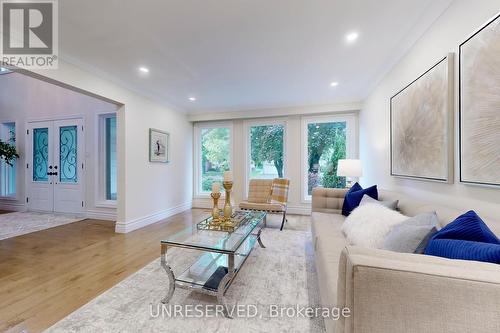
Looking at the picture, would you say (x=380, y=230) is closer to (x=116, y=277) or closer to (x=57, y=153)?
(x=116, y=277)

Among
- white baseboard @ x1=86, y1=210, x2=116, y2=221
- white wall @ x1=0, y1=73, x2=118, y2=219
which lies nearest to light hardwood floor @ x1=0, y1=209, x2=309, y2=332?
white baseboard @ x1=86, y1=210, x2=116, y2=221

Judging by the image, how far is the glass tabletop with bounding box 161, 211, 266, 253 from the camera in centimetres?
168

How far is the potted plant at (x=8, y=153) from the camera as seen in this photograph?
4750 millimetres

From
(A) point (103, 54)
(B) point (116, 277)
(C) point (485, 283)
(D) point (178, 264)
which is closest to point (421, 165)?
(C) point (485, 283)

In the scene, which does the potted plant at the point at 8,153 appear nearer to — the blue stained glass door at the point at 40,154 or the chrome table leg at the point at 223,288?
the blue stained glass door at the point at 40,154

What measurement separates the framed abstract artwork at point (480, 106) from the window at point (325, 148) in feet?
10.1

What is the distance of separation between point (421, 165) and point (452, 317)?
173 centimetres

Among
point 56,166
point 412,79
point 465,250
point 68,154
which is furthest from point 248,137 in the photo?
point 465,250

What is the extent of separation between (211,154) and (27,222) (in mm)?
3865

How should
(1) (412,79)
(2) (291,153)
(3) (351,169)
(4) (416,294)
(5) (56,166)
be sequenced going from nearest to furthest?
(4) (416,294), (1) (412,79), (3) (351,169), (5) (56,166), (2) (291,153)

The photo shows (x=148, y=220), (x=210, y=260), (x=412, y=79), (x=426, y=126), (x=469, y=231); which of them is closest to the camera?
(x=469, y=231)

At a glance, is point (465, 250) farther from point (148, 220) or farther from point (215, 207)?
point (148, 220)

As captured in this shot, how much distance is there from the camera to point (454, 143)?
62.3 inches

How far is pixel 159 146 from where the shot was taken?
14.2 ft
